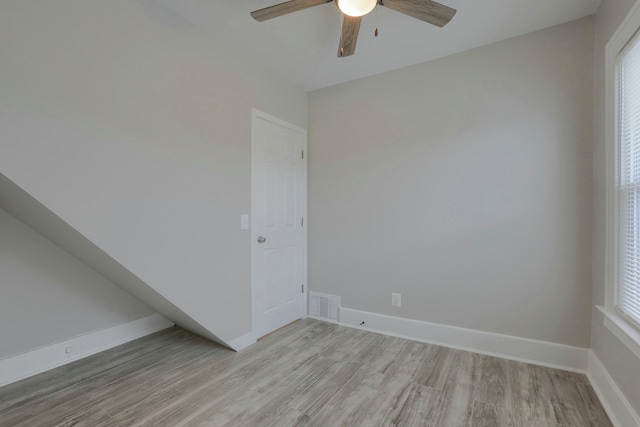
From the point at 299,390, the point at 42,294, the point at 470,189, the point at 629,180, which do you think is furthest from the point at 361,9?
the point at 42,294

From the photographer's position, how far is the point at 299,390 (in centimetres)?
206

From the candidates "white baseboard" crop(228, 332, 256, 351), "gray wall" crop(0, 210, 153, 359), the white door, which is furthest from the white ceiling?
"white baseboard" crop(228, 332, 256, 351)

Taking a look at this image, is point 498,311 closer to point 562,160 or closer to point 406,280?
point 406,280

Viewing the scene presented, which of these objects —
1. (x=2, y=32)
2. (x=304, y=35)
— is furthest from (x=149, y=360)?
(x=304, y=35)

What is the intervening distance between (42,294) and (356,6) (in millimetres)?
2976

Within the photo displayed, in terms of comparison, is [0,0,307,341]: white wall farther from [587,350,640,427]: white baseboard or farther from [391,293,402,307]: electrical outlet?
[587,350,640,427]: white baseboard

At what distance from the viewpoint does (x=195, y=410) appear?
1.85 meters

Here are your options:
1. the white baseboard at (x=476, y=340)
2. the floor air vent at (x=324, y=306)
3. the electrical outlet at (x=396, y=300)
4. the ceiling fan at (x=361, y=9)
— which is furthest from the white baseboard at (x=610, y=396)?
the ceiling fan at (x=361, y=9)

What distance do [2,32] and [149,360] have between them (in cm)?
233

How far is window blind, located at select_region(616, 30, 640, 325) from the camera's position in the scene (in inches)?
65.6

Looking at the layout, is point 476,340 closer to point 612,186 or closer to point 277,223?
point 612,186

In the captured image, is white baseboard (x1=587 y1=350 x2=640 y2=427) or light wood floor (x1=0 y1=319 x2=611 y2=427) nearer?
white baseboard (x1=587 y1=350 x2=640 y2=427)

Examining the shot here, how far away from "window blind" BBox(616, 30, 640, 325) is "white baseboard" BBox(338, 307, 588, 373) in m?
0.70

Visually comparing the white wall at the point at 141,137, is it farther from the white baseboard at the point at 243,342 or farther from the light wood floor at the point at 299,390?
the light wood floor at the point at 299,390
